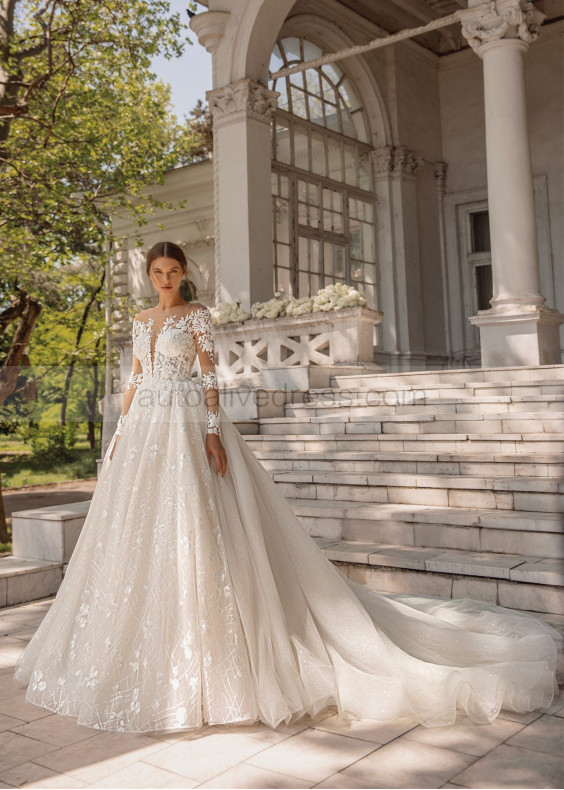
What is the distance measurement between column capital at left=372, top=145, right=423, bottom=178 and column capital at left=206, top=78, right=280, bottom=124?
10.5 feet

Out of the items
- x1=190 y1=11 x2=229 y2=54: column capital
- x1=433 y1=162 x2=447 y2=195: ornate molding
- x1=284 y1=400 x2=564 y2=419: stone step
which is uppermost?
x1=190 y1=11 x2=229 y2=54: column capital

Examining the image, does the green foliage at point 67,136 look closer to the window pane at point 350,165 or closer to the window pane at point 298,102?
the window pane at point 298,102

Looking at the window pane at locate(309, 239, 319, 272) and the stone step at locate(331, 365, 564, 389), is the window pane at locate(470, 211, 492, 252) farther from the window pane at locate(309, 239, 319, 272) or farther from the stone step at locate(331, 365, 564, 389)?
the stone step at locate(331, 365, 564, 389)

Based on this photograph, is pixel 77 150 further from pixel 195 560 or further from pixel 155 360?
pixel 195 560

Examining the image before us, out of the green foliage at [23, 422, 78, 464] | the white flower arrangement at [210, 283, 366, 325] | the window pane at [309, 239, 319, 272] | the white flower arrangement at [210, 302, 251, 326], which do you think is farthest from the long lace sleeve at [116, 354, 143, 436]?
the green foliage at [23, 422, 78, 464]

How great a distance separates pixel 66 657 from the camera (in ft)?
9.91

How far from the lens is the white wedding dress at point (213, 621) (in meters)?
2.70

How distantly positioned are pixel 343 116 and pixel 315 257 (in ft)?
9.03

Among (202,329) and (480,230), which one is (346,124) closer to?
(480,230)

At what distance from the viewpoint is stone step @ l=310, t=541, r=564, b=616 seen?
3.65 m

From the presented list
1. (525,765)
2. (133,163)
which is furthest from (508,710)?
(133,163)

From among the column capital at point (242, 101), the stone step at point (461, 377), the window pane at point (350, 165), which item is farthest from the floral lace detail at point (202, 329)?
the window pane at point (350, 165)

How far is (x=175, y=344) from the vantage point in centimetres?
325

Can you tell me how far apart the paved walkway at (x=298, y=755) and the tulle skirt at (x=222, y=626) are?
6 cm
